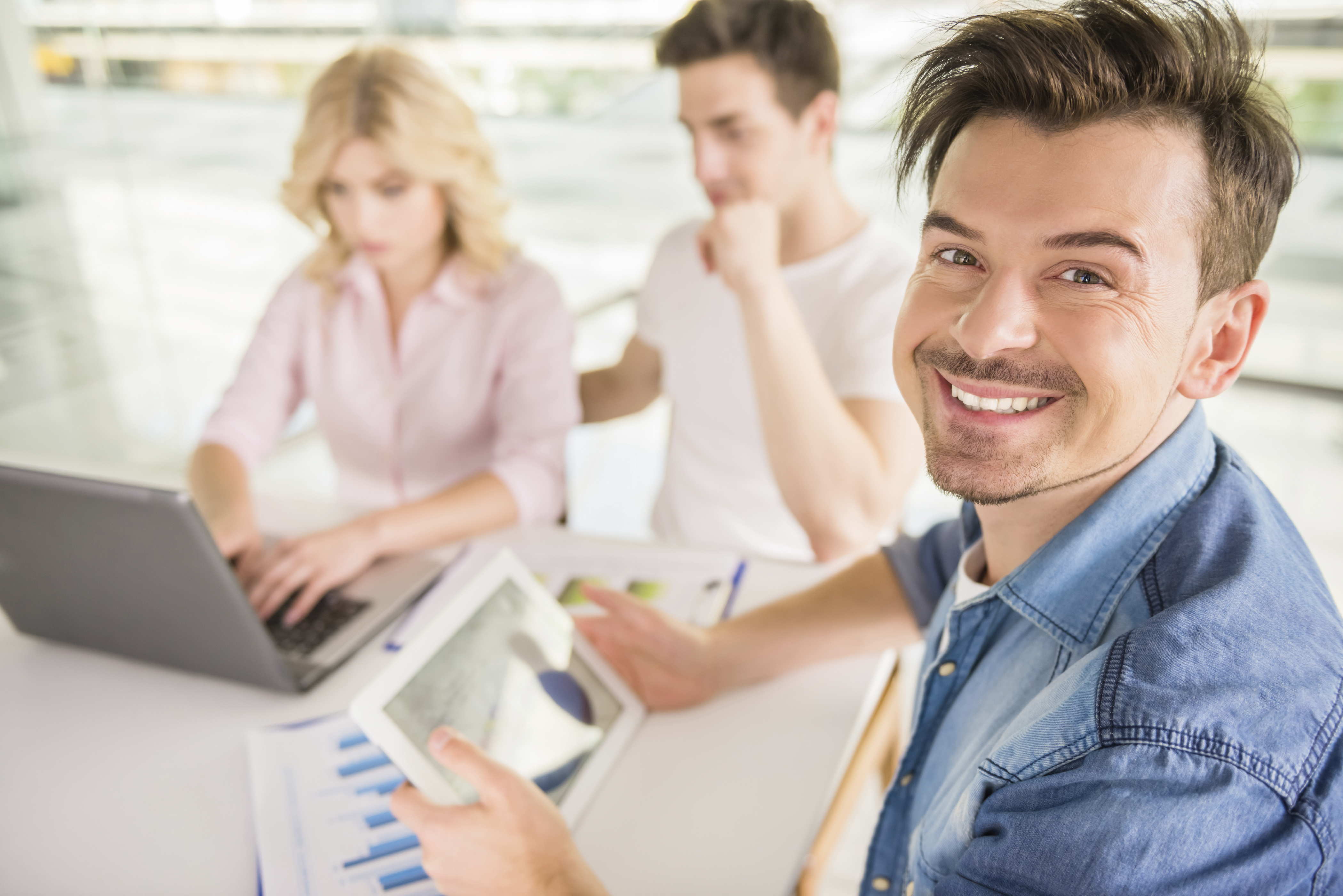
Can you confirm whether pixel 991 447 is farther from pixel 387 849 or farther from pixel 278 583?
pixel 278 583

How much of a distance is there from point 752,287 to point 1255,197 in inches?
34.2

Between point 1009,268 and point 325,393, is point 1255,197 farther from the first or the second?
point 325,393

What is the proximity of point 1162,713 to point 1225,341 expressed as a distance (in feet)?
1.31

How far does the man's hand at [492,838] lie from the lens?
0.82 meters

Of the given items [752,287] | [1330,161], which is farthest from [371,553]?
[1330,161]

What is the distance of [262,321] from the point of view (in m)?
1.89

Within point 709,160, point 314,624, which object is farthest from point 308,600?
point 709,160

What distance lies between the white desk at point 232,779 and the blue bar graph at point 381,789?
0.12 metres

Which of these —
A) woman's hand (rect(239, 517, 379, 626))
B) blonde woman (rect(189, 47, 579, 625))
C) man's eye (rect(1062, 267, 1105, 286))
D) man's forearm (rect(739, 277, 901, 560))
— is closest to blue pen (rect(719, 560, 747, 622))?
man's forearm (rect(739, 277, 901, 560))

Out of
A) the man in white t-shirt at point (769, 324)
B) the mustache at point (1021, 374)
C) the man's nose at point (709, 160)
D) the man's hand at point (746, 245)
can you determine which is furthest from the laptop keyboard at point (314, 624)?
the man's nose at point (709, 160)

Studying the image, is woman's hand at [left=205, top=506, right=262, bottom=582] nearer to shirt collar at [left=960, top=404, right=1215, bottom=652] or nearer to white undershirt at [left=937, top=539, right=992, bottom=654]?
white undershirt at [left=937, top=539, right=992, bottom=654]

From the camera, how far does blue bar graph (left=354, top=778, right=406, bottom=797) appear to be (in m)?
1.01

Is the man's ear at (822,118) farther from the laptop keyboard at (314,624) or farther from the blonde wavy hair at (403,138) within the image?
the laptop keyboard at (314,624)

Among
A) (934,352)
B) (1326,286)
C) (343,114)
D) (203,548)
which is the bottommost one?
(1326,286)
